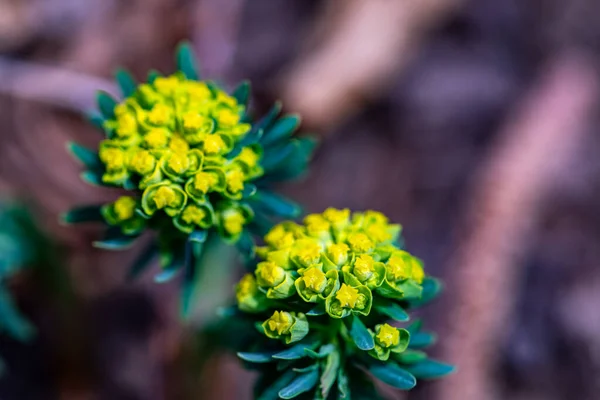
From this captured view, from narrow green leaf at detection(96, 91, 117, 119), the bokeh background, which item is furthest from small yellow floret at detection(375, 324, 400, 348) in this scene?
the bokeh background

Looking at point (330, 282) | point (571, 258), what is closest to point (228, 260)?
point (330, 282)

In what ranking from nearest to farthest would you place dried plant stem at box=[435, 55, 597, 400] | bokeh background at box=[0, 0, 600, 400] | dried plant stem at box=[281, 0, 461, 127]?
dried plant stem at box=[435, 55, 597, 400], bokeh background at box=[0, 0, 600, 400], dried plant stem at box=[281, 0, 461, 127]

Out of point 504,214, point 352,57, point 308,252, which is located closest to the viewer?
point 308,252

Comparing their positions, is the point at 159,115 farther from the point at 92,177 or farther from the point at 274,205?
the point at 274,205

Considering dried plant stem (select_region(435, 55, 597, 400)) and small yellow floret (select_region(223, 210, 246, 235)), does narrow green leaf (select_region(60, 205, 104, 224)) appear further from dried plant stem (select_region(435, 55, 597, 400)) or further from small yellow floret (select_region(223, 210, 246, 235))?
dried plant stem (select_region(435, 55, 597, 400))

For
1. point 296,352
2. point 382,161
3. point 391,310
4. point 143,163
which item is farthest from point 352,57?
point 296,352

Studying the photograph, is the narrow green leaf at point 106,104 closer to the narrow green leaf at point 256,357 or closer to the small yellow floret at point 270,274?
the small yellow floret at point 270,274
